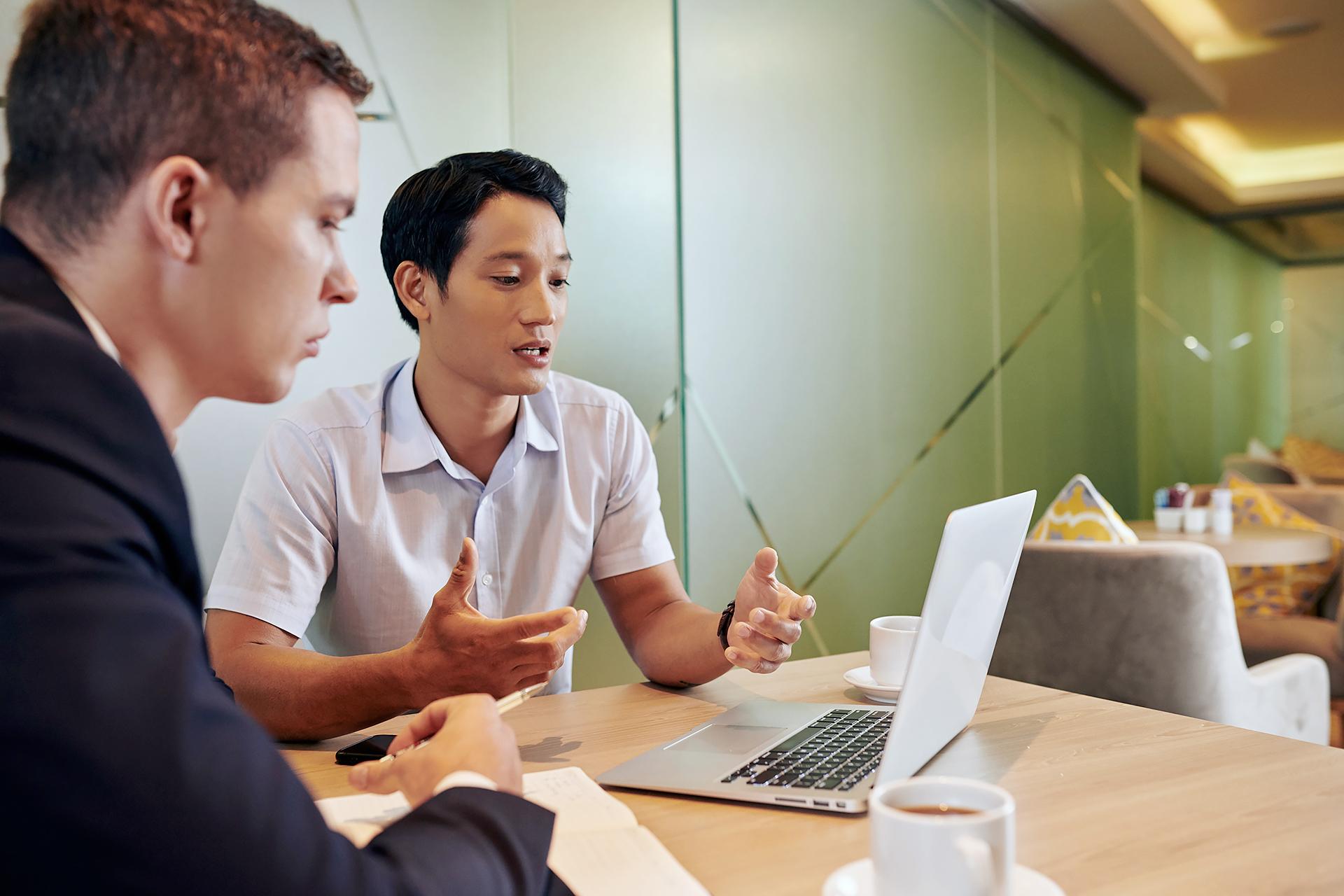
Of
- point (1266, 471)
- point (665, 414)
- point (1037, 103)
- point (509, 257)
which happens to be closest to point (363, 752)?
point (509, 257)

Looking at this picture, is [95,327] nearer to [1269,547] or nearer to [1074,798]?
[1074,798]

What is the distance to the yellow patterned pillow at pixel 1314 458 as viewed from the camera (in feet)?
29.1

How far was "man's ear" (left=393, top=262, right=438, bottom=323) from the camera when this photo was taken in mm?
1834

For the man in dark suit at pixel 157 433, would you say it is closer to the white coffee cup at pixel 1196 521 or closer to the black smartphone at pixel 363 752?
the black smartphone at pixel 363 752

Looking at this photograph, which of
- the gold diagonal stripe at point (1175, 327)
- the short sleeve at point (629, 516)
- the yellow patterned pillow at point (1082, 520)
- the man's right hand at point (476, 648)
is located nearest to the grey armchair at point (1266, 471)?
the gold diagonal stripe at point (1175, 327)

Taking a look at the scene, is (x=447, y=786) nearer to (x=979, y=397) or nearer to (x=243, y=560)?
(x=243, y=560)

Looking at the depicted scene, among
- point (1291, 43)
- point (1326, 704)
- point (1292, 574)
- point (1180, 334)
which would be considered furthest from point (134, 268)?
point (1180, 334)

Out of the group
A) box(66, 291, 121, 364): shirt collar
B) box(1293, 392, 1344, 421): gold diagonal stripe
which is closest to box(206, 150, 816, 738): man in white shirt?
box(66, 291, 121, 364): shirt collar

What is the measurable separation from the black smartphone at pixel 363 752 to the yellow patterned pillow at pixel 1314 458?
949 cm

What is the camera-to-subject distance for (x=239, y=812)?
0.53 metres

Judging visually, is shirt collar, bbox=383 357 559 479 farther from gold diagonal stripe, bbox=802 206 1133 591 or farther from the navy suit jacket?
gold diagonal stripe, bbox=802 206 1133 591

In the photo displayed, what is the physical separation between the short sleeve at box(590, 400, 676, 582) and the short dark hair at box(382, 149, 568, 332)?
16.0 inches

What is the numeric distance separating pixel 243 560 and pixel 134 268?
89 centimetres

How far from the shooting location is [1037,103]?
4605 millimetres
